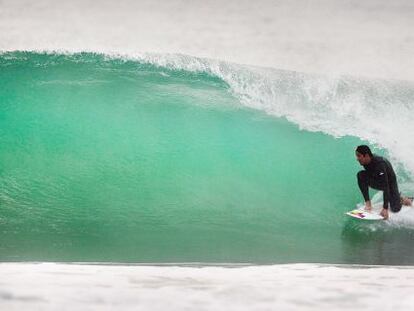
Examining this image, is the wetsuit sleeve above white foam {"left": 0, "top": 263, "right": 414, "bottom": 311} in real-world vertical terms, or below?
above

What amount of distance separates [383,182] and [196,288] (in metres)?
1.11

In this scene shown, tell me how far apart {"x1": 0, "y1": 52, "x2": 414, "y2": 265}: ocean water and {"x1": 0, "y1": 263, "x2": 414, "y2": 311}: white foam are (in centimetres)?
7

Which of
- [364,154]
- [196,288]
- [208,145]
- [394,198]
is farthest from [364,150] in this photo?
[196,288]

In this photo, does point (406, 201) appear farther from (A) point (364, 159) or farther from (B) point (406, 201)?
(A) point (364, 159)

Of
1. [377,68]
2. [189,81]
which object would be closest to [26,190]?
[189,81]

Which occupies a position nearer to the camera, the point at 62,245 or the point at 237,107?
the point at 62,245

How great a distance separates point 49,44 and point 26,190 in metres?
0.75

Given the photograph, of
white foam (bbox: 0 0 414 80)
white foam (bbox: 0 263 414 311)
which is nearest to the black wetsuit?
white foam (bbox: 0 263 414 311)

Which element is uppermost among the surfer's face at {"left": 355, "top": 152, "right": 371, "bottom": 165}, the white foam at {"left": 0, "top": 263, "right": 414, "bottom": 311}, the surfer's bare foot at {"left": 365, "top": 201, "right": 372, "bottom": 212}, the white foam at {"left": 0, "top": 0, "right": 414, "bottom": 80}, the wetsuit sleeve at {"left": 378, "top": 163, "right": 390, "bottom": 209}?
the white foam at {"left": 0, "top": 0, "right": 414, "bottom": 80}

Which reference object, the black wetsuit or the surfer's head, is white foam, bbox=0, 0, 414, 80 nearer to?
the surfer's head

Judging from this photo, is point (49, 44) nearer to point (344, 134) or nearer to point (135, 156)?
point (135, 156)

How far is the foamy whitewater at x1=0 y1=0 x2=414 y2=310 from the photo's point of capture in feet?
8.74

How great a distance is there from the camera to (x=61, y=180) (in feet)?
8.98

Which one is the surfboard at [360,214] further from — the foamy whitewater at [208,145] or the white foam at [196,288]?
the white foam at [196,288]
